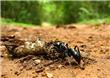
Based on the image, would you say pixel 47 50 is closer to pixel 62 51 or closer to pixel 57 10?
pixel 62 51

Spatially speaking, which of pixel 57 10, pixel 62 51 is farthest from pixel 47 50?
pixel 57 10

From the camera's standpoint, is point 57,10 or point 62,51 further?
point 57,10

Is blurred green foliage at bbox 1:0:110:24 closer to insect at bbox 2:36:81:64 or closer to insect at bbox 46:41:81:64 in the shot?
insect at bbox 2:36:81:64

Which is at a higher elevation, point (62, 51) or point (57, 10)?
point (62, 51)

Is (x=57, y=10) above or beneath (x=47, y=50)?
beneath

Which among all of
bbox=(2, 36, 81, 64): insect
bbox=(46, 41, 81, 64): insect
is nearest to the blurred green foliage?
bbox=(2, 36, 81, 64): insect

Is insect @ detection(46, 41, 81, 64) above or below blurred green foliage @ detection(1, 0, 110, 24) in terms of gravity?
above

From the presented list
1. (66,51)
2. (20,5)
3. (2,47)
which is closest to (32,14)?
Result: (20,5)

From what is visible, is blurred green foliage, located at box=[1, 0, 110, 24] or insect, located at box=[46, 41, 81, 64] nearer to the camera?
insect, located at box=[46, 41, 81, 64]

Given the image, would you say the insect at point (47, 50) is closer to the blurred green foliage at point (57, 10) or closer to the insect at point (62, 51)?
the insect at point (62, 51)

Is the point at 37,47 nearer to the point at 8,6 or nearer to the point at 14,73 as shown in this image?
the point at 14,73
